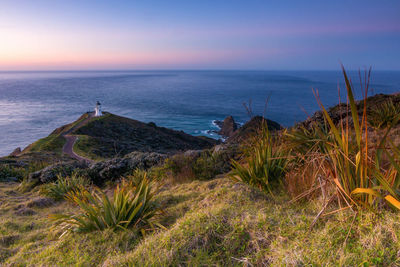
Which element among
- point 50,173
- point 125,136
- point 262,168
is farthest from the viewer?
point 125,136

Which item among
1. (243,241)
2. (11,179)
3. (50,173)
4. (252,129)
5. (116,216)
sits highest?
(243,241)

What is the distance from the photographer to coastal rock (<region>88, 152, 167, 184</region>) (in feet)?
31.0

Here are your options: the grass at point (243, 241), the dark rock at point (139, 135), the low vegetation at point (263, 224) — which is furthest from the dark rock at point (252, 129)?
the dark rock at point (139, 135)

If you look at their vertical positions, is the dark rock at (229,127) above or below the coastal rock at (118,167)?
below

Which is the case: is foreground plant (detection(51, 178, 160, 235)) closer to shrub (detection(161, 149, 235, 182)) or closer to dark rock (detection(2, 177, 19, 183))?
shrub (detection(161, 149, 235, 182))

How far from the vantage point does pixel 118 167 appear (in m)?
9.52

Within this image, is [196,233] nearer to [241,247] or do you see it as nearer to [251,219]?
[241,247]

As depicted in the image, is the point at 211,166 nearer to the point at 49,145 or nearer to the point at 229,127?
the point at 49,145

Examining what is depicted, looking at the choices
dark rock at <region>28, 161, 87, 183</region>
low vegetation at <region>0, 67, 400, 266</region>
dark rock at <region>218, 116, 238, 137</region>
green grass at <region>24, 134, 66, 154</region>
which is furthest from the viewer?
dark rock at <region>218, 116, 238, 137</region>

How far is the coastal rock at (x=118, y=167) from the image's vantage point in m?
9.45

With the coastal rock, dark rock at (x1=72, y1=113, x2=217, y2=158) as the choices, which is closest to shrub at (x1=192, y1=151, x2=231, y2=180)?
the coastal rock

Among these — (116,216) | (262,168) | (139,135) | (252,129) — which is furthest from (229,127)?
(116,216)

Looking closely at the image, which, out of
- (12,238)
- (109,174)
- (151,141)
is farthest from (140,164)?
(151,141)

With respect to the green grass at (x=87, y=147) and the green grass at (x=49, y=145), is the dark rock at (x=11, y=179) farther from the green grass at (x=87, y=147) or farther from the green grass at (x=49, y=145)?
the green grass at (x=49, y=145)
